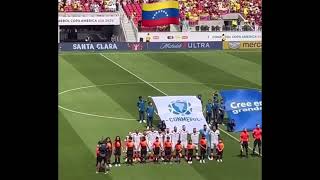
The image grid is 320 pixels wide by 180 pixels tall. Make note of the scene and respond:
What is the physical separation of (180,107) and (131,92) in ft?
30.7

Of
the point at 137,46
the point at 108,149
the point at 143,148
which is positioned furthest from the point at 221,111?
the point at 137,46

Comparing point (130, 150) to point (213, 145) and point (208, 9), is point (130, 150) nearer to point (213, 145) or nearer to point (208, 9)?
point (213, 145)

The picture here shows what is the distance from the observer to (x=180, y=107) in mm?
18234

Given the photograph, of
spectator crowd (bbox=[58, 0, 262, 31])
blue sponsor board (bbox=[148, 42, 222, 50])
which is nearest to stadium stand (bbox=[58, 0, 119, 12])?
spectator crowd (bbox=[58, 0, 262, 31])

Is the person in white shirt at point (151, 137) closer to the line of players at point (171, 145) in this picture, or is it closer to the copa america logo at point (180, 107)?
the line of players at point (171, 145)

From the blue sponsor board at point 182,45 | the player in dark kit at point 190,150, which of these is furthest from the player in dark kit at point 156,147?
the blue sponsor board at point 182,45

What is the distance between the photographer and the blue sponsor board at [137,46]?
140 feet

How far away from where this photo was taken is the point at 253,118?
19484 millimetres

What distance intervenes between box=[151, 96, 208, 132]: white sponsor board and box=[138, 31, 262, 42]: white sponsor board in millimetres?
27295

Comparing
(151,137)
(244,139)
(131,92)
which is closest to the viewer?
(151,137)
